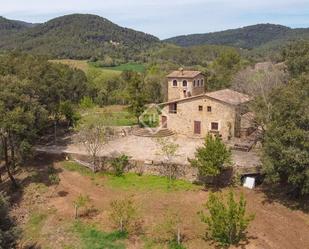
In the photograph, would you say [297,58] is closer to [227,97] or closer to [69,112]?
[227,97]

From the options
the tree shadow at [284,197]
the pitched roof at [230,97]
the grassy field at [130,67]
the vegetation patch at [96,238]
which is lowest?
the vegetation patch at [96,238]

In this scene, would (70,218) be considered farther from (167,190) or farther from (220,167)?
(220,167)

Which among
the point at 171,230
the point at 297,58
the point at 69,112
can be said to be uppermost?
the point at 297,58

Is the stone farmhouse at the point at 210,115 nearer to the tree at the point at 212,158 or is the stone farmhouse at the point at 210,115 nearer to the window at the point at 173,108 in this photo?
the window at the point at 173,108

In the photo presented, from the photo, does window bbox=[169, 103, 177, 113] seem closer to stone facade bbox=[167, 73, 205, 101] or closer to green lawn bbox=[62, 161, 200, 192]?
stone facade bbox=[167, 73, 205, 101]

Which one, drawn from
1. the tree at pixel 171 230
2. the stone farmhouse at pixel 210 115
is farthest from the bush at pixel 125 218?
the stone farmhouse at pixel 210 115

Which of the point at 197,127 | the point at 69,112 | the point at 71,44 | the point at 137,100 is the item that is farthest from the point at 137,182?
the point at 71,44

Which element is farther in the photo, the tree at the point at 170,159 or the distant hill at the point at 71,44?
the distant hill at the point at 71,44

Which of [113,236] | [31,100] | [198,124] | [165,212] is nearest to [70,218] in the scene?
[113,236]
